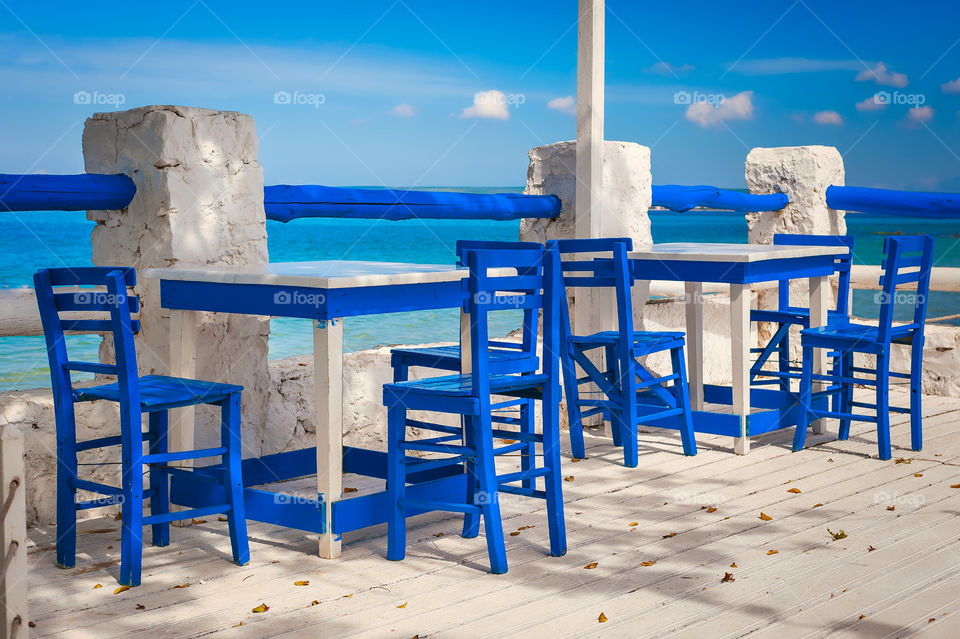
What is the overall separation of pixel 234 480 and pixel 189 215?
121 cm

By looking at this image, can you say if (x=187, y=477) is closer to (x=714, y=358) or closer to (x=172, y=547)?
(x=172, y=547)

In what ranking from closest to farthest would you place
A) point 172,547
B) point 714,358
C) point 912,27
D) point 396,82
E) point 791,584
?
point 791,584 → point 172,547 → point 714,358 → point 396,82 → point 912,27

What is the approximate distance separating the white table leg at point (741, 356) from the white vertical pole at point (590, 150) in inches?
33.3

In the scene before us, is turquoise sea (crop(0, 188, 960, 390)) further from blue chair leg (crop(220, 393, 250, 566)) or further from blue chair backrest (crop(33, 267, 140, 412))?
blue chair leg (crop(220, 393, 250, 566))

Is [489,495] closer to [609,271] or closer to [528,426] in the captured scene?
[528,426]

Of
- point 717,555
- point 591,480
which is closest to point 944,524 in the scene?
point 717,555

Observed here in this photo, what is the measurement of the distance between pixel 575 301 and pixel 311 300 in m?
2.61

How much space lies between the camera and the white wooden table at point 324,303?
3.26m

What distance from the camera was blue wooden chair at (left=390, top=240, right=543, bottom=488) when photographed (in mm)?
3465

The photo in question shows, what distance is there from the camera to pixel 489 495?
3137 mm

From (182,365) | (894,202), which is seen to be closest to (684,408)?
(182,365)

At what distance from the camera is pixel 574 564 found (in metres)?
3.27

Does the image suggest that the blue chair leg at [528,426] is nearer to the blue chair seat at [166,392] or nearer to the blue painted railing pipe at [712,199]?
the blue chair seat at [166,392]

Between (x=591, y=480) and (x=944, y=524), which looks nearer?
(x=944, y=524)
